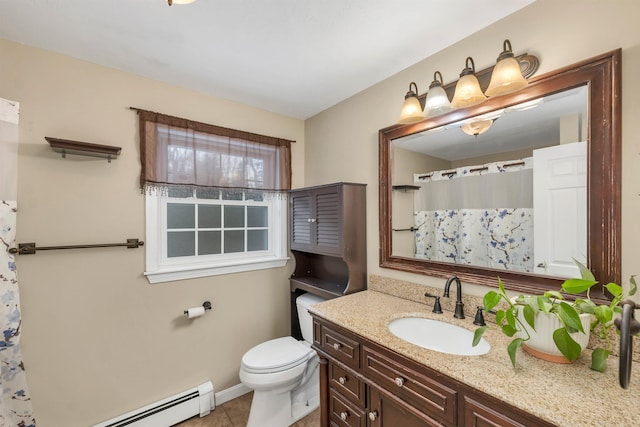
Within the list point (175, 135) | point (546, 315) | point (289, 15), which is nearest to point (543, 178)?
point (546, 315)

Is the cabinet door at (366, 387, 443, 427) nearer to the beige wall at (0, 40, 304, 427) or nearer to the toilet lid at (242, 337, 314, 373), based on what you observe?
the toilet lid at (242, 337, 314, 373)

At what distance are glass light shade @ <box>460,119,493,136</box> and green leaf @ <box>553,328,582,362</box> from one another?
3.18 feet

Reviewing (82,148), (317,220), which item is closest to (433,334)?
(317,220)

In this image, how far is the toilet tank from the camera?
82.5 inches

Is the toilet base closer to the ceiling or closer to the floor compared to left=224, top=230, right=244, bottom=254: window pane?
closer to the floor

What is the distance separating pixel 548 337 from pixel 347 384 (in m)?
0.88

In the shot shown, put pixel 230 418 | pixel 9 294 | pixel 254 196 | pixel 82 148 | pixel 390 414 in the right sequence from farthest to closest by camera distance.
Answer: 1. pixel 254 196
2. pixel 230 418
3. pixel 82 148
4. pixel 9 294
5. pixel 390 414

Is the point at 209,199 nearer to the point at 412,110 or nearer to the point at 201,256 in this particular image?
the point at 201,256

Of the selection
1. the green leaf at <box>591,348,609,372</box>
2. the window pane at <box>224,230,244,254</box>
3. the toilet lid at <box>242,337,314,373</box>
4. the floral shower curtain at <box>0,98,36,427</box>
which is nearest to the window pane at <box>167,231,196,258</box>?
the window pane at <box>224,230,244,254</box>

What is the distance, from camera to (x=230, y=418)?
191 cm

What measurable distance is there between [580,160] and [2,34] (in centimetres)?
279

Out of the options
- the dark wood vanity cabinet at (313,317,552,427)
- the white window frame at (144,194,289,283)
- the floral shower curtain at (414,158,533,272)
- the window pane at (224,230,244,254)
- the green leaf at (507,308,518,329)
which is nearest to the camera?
the dark wood vanity cabinet at (313,317,552,427)

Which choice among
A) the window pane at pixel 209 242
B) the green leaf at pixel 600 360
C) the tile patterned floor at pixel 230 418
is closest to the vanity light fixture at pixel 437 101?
the green leaf at pixel 600 360

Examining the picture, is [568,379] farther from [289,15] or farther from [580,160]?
[289,15]
